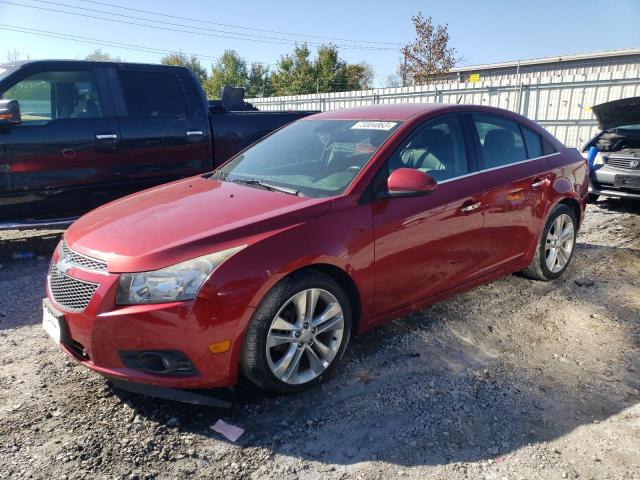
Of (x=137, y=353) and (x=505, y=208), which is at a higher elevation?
(x=505, y=208)

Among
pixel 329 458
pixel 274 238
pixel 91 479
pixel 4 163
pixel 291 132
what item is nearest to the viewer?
pixel 91 479

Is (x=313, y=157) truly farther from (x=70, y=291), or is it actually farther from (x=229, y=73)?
(x=229, y=73)

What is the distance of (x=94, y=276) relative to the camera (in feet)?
8.39

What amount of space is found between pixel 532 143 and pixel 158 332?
11.8 feet

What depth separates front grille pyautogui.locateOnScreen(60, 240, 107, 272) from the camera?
8.45ft

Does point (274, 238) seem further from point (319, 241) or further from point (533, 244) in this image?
point (533, 244)

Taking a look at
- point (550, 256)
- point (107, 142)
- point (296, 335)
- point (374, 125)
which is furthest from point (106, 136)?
point (550, 256)

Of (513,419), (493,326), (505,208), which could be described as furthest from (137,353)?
(505,208)

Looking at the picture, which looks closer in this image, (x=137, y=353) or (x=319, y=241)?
(x=137, y=353)

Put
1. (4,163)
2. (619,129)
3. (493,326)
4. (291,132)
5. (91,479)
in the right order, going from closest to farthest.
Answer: (91,479) < (493,326) < (291,132) < (4,163) < (619,129)

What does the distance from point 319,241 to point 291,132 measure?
1658mm

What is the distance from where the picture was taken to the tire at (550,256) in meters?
4.47

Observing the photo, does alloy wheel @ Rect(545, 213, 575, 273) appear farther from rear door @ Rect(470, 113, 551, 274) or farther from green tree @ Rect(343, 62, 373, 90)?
green tree @ Rect(343, 62, 373, 90)

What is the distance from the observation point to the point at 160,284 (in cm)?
245
